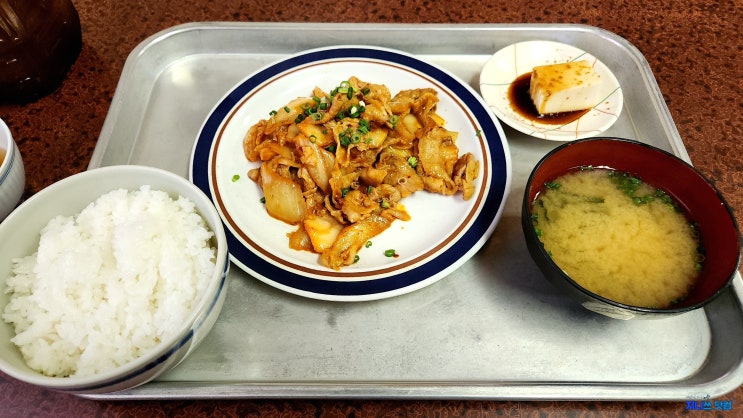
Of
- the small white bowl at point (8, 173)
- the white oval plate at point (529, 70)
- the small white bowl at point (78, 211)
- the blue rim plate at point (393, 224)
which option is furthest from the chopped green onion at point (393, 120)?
the small white bowl at point (8, 173)

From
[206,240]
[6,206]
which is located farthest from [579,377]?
[6,206]

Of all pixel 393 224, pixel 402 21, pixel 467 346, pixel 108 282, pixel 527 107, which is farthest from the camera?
pixel 402 21

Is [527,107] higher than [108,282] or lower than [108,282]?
higher

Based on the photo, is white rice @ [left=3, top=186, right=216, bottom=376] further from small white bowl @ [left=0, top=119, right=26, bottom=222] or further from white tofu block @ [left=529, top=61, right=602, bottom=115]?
white tofu block @ [left=529, top=61, right=602, bottom=115]

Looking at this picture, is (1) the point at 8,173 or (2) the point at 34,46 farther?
(2) the point at 34,46

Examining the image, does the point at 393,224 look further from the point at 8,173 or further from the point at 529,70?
the point at 8,173

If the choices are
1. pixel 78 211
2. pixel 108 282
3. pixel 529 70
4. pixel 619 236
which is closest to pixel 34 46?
pixel 78 211

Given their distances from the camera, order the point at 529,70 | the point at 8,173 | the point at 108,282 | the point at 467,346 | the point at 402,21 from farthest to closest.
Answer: the point at 402,21
the point at 529,70
the point at 8,173
the point at 467,346
the point at 108,282

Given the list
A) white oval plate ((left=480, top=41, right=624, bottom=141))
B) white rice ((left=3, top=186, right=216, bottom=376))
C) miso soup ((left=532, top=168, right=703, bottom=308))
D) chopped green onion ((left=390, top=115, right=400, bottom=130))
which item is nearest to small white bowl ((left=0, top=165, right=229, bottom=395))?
white rice ((left=3, top=186, right=216, bottom=376))
